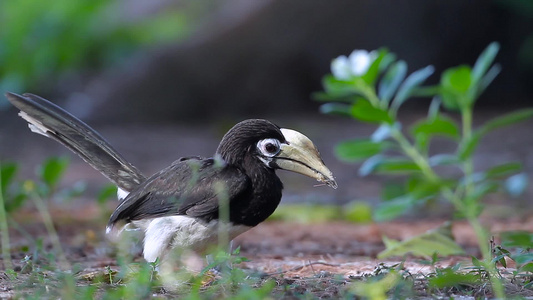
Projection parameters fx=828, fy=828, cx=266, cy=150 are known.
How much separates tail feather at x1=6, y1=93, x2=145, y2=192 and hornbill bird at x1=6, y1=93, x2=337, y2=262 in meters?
0.10

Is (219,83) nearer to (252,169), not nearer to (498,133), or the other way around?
(498,133)

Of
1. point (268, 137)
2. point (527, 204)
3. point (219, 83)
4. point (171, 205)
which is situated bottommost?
point (171, 205)

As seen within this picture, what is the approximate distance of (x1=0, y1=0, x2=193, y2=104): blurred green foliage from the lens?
13.0 metres

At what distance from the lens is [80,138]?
4.29m

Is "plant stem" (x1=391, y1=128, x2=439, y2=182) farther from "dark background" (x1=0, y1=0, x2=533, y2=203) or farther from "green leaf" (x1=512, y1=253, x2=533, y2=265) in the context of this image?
"dark background" (x1=0, y1=0, x2=533, y2=203)

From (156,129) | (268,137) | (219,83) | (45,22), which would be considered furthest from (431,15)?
(268,137)

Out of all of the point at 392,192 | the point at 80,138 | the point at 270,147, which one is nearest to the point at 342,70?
the point at 270,147

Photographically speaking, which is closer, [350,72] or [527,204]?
[350,72]

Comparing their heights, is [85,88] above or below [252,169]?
above

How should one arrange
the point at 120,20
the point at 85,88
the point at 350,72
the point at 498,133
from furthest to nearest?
the point at 120,20 < the point at 85,88 < the point at 498,133 < the point at 350,72

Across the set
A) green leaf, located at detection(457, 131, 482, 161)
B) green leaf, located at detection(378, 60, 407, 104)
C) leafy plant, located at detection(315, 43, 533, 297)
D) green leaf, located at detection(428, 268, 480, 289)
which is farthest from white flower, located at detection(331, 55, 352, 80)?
green leaf, located at detection(428, 268, 480, 289)

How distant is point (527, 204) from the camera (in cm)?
734

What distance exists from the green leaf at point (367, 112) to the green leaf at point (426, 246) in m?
0.79

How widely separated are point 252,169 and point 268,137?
171mm
